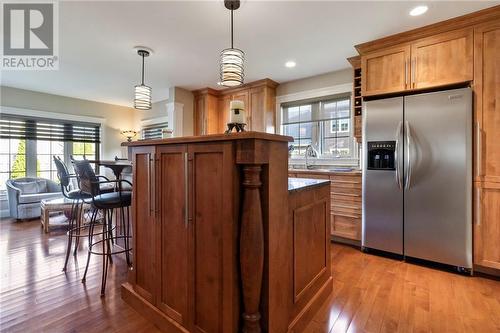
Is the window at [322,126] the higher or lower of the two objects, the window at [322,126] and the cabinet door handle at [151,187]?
the higher

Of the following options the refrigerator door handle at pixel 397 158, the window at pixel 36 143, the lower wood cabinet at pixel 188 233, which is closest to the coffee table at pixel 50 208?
the window at pixel 36 143

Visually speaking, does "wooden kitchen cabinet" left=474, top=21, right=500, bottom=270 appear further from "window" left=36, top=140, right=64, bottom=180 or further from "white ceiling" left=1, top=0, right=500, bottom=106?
"window" left=36, top=140, right=64, bottom=180

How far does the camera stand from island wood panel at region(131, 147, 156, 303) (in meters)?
1.63

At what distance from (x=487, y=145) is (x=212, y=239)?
2714 mm

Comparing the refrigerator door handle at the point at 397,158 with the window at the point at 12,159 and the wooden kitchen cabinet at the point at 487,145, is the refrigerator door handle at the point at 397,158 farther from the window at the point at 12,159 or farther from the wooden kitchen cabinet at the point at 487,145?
the window at the point at 12,159

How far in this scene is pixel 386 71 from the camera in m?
2.82

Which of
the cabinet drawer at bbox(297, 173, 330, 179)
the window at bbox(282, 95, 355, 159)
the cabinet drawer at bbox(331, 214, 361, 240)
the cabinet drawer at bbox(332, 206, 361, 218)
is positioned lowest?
the cabinet drawer at bbox(331, 214, 361, 240)

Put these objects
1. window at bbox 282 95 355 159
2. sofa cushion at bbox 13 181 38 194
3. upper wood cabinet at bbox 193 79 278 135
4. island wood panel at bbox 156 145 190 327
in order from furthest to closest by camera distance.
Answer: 1. sofa cushion at bbox 13 181 38 194
2. upper wood cabinet at bbox 193 79 278 135
3. window at bbox 282 95 355 159
4. island wood panel at bbox 156 145 190 327

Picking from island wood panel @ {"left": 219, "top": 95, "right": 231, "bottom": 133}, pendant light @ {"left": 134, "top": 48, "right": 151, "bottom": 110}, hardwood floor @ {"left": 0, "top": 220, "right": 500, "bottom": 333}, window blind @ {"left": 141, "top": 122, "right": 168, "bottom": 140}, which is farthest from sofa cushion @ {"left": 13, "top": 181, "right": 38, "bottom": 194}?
island wood panel @ {"left": 219, "top": 95, "right": 231, "bottom": 133}

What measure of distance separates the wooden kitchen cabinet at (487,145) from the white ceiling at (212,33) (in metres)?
0.35

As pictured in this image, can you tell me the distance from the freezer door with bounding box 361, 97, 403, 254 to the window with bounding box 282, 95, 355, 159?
96cm

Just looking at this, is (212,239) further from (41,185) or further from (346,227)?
(41,185)

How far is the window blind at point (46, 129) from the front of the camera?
15.5ft

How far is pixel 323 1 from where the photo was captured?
2.15m
